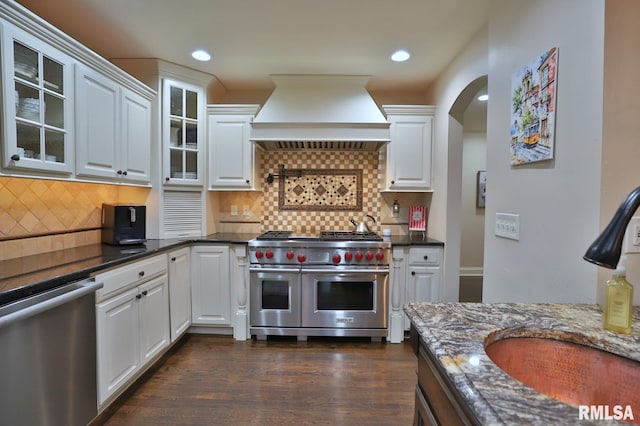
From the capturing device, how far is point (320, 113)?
2.84 meters

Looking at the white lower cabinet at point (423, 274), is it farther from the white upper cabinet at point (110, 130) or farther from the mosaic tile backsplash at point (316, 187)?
the white upper cabinet at point (110, 130)

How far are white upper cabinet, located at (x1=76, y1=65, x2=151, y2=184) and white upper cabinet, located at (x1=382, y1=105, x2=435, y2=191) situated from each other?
7.30 ft

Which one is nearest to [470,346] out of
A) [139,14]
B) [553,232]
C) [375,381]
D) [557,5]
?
[553,232]

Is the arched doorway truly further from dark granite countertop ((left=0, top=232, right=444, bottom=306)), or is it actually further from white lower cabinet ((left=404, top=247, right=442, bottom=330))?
dark granite countertop ((left=0, top=232, right=444, bottom=306))

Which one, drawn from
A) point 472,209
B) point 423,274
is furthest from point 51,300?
point 472,209

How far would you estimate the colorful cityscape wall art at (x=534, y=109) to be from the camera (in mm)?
1226

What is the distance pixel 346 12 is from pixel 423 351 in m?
2.05

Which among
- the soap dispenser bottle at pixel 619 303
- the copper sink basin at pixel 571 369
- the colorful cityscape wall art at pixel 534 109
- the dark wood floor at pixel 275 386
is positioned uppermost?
the colorful cityscape wall art at pixel 534 109

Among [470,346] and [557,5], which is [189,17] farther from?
[470,346]

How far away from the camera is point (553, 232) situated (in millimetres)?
1223

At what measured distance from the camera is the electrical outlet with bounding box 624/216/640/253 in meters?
1.04

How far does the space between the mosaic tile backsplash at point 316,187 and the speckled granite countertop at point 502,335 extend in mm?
2332

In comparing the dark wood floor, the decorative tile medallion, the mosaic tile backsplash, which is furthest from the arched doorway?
the dark wood floor

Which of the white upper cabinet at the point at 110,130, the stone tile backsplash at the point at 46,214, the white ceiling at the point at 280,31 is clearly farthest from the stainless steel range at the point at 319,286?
the white ceiling at the point at 280,31
